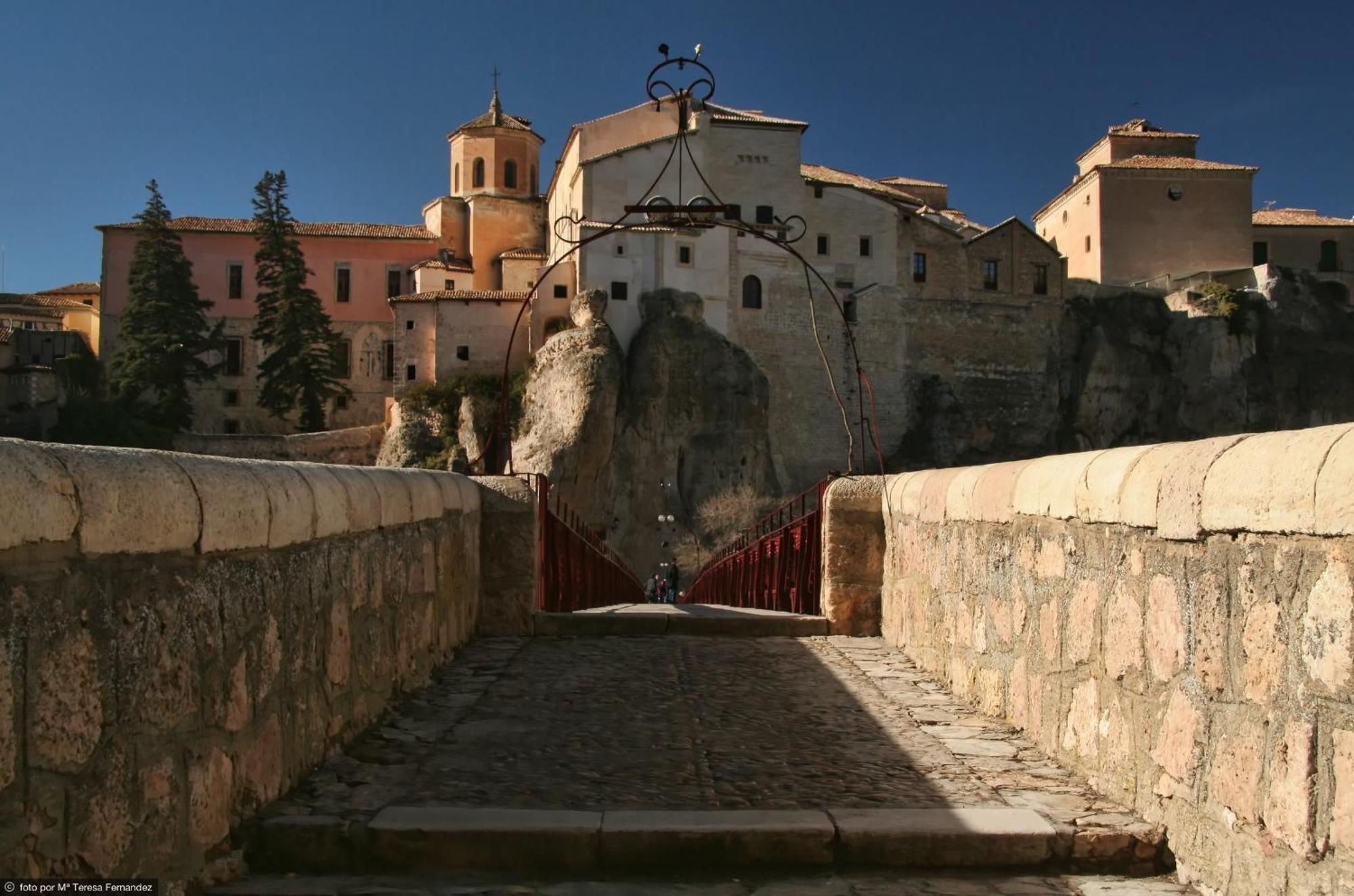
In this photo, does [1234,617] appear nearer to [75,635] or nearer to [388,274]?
[75,635]

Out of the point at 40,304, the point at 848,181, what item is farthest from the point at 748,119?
the point at 40,304

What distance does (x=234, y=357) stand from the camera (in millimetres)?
51031

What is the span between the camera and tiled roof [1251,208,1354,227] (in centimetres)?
5291

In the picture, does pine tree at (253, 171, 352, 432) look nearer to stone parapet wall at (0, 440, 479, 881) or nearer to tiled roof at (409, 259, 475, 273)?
tiled roof at (409, 259, 475, 273)

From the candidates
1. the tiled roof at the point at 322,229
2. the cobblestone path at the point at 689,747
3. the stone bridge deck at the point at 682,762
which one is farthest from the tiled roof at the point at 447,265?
the stone bridge deck at the point at 682,762

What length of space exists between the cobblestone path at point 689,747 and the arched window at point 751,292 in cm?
4061

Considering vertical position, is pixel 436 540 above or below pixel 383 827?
above

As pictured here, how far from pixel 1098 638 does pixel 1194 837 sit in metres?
0.78

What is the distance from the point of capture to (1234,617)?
9.12 feet

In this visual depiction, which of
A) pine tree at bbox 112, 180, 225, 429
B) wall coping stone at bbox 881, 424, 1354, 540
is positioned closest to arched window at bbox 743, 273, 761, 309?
pine tree at bbox 112, 180, 225, 429

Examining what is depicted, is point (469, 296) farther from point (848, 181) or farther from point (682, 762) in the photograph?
point (682, 762)

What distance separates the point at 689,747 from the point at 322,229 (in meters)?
51.8

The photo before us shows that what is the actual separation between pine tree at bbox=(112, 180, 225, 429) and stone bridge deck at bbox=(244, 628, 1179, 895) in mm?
44356

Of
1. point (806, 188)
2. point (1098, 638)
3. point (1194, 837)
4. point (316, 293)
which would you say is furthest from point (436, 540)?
point (316, 293)
